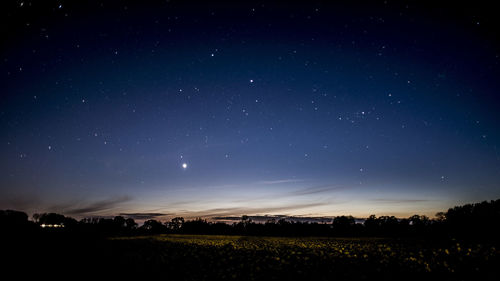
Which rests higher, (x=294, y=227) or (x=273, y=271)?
(x=273, y=271)

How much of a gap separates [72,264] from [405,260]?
22268mm

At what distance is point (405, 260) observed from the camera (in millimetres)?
16062

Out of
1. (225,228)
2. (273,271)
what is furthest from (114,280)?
(225,228)

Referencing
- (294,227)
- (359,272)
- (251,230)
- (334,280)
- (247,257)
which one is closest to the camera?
(334,280)

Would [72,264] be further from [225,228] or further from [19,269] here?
[225,228]

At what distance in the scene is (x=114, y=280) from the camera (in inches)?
525

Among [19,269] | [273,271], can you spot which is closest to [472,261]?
→ [273,271]

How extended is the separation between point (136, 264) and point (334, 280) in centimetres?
Result: 1321

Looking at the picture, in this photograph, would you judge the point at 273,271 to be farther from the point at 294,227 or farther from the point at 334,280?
the point at 294,227

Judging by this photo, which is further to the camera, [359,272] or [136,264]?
[136,264]

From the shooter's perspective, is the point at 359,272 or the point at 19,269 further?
the point at 19,269

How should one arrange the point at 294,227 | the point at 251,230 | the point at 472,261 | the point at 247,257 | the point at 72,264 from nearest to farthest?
the point at 472,261, the point at 72,264, the point at 247,257, the point at 294,227, the point at 251,230

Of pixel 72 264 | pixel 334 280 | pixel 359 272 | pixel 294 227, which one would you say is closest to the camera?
pixel 334 280

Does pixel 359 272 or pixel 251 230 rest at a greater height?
pixel 359 272
